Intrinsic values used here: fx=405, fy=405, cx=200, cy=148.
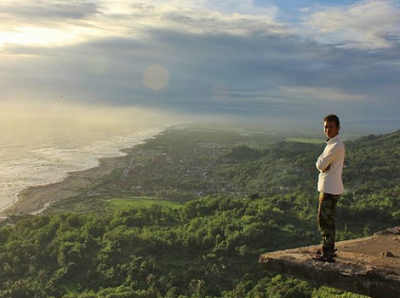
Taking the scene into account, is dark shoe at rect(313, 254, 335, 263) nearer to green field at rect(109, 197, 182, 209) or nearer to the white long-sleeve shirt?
the white long-sleeve shirt

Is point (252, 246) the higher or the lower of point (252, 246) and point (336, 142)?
the lower

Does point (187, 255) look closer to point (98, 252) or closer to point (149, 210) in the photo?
point (98, 252)

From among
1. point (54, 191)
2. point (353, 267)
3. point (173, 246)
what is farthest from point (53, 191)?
point (353, 267)

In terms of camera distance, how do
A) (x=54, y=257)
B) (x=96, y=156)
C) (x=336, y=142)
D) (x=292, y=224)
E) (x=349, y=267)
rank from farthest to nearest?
(x=96, y=156), (x=292, y=224), (x=54, y=257), (x=336, y=142), (x=349, y=267)

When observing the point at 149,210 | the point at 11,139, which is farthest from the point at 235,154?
the point at 149,210

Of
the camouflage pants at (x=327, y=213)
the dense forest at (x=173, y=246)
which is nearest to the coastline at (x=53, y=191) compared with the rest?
the dense forest at (x=173, y=246)

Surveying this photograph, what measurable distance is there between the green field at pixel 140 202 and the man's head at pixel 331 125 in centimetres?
5750

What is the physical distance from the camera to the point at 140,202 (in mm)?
66750

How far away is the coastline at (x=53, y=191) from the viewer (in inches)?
2026

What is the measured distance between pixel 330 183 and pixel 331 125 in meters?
0.97

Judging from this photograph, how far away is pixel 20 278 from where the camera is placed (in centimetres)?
3231

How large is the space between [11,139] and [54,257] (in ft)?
290

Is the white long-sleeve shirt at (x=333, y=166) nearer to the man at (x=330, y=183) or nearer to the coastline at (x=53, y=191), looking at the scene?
the man at (x=330, y=183)

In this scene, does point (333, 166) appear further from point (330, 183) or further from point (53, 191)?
point (53, 191)
